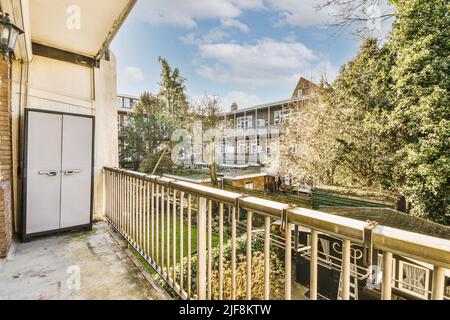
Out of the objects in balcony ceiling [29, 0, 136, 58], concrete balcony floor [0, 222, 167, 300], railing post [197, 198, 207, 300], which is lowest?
concrete balcony floor [0, 222, 167, 300]

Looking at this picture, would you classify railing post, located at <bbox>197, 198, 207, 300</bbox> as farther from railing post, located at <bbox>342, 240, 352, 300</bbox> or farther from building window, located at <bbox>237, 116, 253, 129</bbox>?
building window, located at <bbox>237, 116, 253, 129</bbox>

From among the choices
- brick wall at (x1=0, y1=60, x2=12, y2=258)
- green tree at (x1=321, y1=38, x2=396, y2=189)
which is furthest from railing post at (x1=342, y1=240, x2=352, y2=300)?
green tree at (x1=321, y1=38, x2=396, y2=189)

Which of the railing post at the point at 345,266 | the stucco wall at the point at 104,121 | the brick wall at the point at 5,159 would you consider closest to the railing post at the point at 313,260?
the railing post at the point at 345,266

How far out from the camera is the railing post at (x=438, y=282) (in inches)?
26.4

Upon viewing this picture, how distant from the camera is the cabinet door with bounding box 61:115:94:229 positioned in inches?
131

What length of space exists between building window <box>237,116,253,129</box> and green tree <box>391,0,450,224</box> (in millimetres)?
15063

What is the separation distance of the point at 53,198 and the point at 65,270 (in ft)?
4.25

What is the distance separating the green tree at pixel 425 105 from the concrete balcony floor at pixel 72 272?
325 inches

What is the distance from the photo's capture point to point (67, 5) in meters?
2.70

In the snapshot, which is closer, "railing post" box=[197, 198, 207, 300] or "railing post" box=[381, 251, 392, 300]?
"railing post" box=[381, 251, 392, 300]

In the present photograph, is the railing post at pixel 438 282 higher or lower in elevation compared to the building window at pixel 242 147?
lower

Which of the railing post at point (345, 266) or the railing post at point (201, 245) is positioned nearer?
the railing post at point (345, 266)

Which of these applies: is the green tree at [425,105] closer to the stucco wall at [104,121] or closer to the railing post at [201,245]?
the railing post at [201,245]
